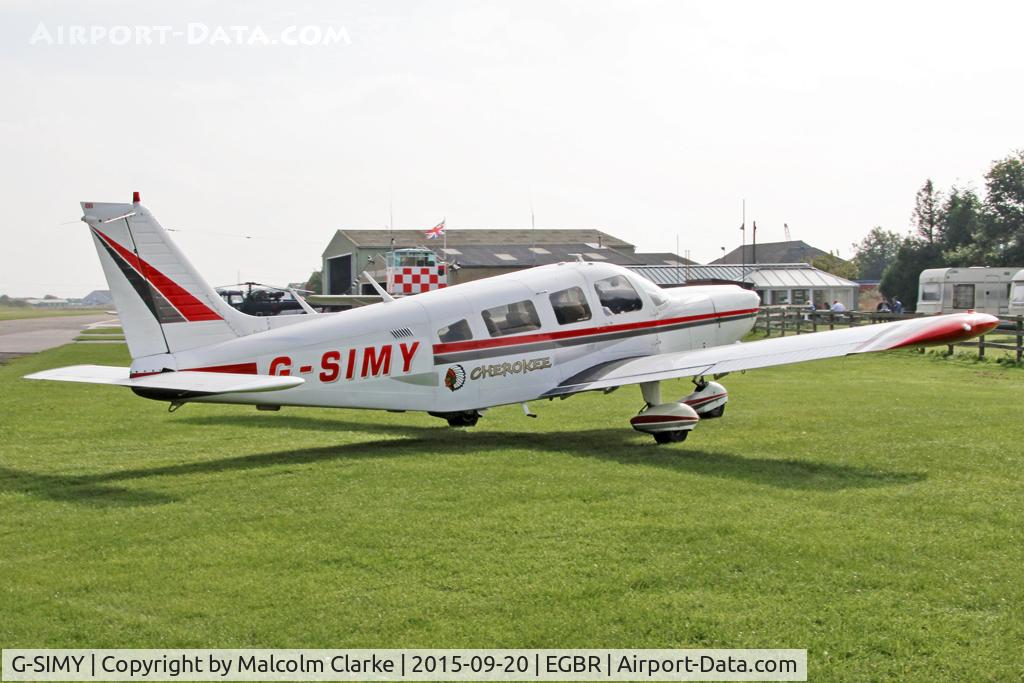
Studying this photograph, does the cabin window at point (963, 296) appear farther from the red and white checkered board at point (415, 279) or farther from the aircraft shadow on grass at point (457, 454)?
the aircraft shadow on grass at point (457, 454)

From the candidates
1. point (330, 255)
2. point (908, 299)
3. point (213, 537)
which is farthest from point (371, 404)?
point (330, 255)

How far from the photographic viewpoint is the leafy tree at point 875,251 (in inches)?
7239

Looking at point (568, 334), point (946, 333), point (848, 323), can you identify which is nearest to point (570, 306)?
point (568, 334)

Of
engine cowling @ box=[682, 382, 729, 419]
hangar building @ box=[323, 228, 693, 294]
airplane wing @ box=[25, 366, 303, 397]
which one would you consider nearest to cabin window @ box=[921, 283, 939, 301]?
hangar building @ box=[323, 228, 693, 294]

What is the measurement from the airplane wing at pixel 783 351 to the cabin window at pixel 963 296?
39.8m

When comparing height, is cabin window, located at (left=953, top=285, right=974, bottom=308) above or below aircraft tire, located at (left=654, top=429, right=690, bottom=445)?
above

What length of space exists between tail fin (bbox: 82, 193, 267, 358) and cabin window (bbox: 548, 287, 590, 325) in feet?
14.1

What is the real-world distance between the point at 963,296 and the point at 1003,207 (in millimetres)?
34720

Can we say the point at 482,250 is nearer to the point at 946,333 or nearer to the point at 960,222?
the point at 960,222

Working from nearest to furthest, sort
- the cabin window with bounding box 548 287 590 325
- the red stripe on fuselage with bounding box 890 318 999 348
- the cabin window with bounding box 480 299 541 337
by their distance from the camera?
the red stripe on fuselage with bounding box 890 318 999 348 < the cabin window with bounding box 480 299 541 337 < the cabin window with bounding box 548 287 590 325

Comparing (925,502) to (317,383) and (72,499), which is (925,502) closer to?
(317,383)

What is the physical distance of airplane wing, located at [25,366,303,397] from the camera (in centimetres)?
1003

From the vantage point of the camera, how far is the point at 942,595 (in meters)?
6.21

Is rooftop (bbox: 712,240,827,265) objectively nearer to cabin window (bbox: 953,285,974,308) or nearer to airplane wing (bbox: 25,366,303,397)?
cabin window (bbox: 953,285,974,308)
